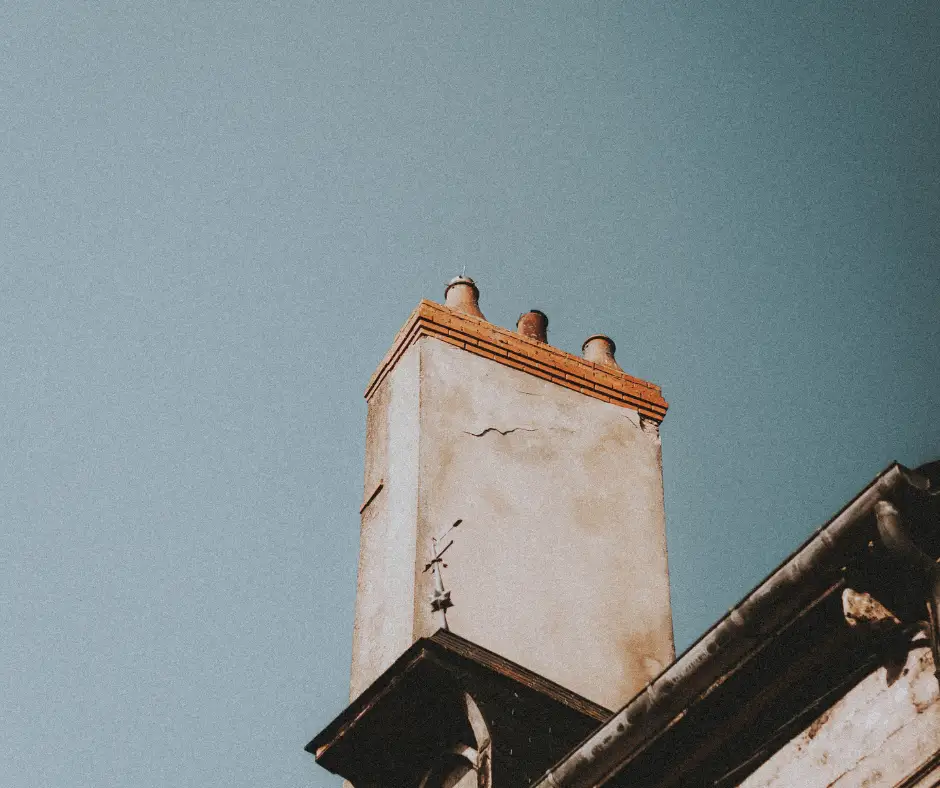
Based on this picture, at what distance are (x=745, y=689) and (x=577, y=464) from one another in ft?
17.3

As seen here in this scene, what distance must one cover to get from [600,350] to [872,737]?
7.70 metres

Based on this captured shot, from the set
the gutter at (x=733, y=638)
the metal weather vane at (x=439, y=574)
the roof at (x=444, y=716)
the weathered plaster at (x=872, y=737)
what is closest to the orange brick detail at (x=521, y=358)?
the metal weather vane at (x=439, y=574)

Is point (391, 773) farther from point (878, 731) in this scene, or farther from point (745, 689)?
point (878, 731)

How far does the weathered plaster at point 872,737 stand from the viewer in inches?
258

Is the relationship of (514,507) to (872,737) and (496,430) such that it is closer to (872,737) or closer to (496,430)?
(496,430)

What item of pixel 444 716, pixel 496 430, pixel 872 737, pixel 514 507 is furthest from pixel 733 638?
pixel 496 430

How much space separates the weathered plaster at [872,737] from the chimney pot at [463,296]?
6.96 meters

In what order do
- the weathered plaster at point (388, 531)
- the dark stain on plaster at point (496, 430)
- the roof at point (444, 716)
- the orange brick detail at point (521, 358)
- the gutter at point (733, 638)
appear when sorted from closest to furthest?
the gutter at point (733, 638), the roof at point (444, 716), the weathered plaster at point (388, 531), the dark stain on plaster at point (496, 430), the orange brick detail at point (521, 358)

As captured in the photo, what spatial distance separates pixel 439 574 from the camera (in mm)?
11031

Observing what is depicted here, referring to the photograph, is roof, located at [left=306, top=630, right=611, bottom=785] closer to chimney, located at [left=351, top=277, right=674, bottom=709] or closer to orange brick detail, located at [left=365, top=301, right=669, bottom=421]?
chimney, located at [left=351, top=277, right=674, bottom=709]

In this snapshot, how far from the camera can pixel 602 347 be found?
46.8 feet

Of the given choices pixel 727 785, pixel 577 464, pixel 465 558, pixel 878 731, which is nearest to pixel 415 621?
pixel 465 558

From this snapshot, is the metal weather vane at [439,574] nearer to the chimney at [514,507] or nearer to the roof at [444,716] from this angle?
the chimney at [514,507]

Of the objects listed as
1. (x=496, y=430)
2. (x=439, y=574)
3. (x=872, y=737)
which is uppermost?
(x=496, y=430)
